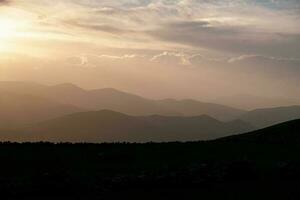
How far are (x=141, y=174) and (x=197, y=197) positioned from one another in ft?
18.8

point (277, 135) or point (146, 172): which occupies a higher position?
point (277, 135)

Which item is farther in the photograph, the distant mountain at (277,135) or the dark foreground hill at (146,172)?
the distant mountain at (277,135)

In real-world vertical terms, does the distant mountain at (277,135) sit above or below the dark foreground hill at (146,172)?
above

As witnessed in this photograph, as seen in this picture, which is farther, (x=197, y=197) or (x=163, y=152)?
(x=163, y=152)

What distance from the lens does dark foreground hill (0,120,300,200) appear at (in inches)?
1040

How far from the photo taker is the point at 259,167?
3288 centimetres

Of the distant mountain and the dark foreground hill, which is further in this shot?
the distant mountain

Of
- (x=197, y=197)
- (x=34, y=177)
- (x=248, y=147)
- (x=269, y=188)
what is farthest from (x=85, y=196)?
(x=248, y=147)

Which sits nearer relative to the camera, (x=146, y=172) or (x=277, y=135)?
(x=146, y=172)

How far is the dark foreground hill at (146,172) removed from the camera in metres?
26.4

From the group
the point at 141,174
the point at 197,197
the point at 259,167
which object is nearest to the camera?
the point at 197,197

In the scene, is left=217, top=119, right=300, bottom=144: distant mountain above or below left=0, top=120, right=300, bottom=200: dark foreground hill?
above

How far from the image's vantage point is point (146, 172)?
3092 centimetres

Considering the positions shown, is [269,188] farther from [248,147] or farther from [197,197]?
[248,147]
